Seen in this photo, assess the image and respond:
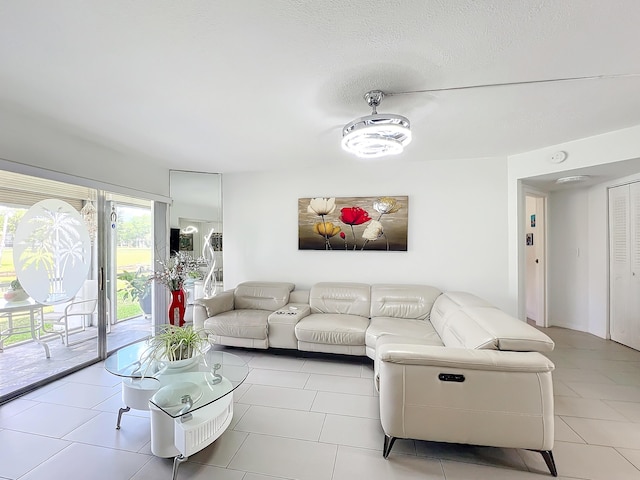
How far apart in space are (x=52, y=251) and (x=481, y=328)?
13.2 ft

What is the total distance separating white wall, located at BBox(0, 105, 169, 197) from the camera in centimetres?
250

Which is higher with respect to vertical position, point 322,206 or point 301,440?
point 322,206

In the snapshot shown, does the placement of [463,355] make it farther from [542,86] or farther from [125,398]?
[125,398]

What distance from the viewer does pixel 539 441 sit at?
5.34 ft

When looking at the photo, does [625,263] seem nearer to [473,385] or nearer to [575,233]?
[575,233]

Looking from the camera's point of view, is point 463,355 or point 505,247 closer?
point 463,355

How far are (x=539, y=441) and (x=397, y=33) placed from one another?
2.40 meters

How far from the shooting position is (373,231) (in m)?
4.08

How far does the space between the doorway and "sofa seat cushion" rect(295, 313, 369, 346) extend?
327cm

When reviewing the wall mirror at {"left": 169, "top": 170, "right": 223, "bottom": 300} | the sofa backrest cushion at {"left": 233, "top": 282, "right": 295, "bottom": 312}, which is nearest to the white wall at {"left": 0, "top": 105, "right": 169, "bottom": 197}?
the wall mirror at {"left": 169, "top": 170, "right": 223, "bottom": 300}

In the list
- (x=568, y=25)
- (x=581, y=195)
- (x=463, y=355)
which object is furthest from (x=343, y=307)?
(x=581, y=195)

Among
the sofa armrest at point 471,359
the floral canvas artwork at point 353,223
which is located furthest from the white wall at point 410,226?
the sofa armrest at point 471,359

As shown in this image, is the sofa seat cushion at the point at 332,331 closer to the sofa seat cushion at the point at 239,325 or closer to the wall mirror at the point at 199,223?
the sofa seat cushion at the point at 239,325

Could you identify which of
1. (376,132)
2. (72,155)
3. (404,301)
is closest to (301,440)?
(404,301)
